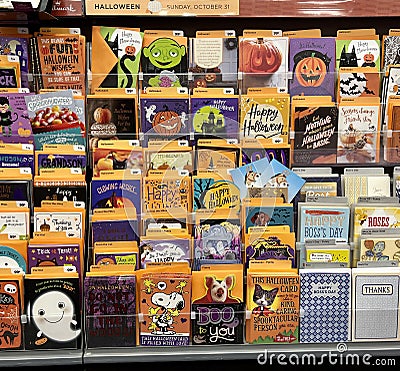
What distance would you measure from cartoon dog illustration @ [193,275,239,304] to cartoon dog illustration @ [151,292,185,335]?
76 millimetres

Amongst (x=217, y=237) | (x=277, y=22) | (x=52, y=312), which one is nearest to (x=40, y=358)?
(x=52, y=312)

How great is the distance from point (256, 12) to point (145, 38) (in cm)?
53

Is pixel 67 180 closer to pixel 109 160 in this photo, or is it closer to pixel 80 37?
pixel 109 160

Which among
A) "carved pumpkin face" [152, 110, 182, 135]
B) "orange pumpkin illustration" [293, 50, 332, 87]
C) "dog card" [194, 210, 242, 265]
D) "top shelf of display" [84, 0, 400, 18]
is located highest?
"top shelf of display" [84, 0, 400, 18]

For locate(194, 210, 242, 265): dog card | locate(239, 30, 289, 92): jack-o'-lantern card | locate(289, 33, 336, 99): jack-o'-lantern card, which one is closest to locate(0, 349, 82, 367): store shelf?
locate(194, 210, 242, 265): dog card

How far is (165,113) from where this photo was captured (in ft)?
9.70

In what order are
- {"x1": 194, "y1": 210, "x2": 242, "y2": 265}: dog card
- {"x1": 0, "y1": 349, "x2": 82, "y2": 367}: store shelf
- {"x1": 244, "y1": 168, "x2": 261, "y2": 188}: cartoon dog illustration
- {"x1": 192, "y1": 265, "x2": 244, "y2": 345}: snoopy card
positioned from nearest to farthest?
{"x1": 0, "y1": 349, "x2": 82, "y2": 367}: store shelf, {"x1": 192, "y1": 265, "x2": 244, "y2": 345}: snoopy card, {"x1": 194, "y1": 210, "x2": 242, "y2": 265}: dog card, {"x1": 244, "y1": 168, "x2": 261, "y2": 188}: cartoon dog illustration

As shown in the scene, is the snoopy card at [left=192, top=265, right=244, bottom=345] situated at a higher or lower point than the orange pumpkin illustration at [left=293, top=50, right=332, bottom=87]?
lower

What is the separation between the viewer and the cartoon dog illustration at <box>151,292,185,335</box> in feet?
8.54

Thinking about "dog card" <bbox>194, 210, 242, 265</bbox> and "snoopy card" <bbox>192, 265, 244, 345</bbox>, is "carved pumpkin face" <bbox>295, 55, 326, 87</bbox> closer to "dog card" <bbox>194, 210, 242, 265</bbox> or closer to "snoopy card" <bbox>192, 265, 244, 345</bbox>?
"dog card" <bbox>194, 210, 242, 265</bbox>

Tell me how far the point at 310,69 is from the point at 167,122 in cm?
72

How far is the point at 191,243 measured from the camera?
2768 millimetres

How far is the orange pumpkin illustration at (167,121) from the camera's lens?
9.70ft

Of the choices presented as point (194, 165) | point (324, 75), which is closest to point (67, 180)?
point (194, 165)
